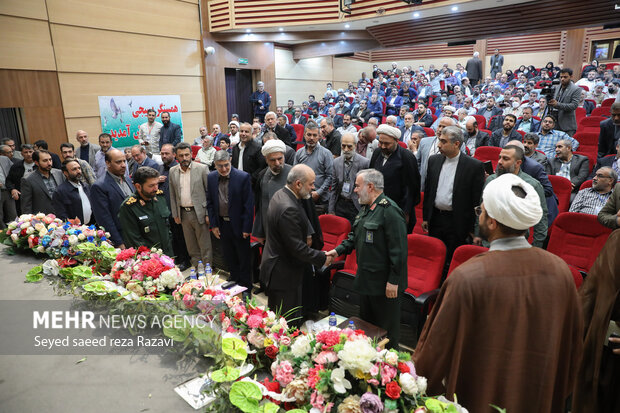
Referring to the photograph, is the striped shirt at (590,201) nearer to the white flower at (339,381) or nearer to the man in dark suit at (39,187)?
the white flower at (339,381)

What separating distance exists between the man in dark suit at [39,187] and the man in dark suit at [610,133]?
6927 millimetres

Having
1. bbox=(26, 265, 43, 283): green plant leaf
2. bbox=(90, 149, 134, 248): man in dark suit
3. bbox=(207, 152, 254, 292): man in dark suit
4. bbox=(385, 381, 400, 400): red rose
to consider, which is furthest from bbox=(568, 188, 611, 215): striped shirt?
bbox=(26, 265, 43, 283): green plant leaf

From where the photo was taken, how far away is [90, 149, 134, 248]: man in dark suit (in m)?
3.24

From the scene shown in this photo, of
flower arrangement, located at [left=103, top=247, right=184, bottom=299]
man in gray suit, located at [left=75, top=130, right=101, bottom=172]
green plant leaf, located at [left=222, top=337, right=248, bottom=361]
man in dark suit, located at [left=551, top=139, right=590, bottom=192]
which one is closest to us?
green plant leaf, located at [left=222, top=337, right=248, bottom=361]

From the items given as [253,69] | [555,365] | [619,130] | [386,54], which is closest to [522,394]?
[555,365]

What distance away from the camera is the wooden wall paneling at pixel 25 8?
648cm

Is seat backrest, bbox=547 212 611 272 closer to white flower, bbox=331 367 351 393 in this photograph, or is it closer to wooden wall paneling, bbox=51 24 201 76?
white flower, bbox=331 367 351 393

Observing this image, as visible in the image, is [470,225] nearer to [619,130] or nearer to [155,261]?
[155,261]

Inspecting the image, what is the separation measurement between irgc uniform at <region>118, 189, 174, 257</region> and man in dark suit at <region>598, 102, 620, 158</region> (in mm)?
5569

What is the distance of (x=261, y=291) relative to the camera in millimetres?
4062

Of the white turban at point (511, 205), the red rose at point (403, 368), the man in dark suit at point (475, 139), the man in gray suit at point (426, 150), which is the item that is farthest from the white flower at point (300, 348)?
the man in dark suit at point (475, 139)

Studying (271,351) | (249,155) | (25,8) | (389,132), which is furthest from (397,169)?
(25,8)

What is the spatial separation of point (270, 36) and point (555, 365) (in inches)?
430

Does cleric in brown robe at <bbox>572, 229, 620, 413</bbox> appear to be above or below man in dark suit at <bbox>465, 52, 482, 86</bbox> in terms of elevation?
below
